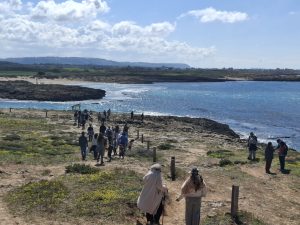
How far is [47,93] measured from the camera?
111 meters

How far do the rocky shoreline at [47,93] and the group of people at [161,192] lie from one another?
96795 millimetres

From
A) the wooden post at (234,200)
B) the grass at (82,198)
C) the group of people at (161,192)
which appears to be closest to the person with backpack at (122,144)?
the grass at (82,198)

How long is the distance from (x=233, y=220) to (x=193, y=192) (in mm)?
3791

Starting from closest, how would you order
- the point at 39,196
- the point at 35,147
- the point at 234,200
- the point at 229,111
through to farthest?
the point at 234,200
the point at 39,196
the point at 35,147
the point at 229,111

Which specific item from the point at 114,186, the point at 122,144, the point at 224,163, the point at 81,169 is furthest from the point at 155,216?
the point at 224,163

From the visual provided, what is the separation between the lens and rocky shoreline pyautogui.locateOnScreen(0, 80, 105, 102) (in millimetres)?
108438

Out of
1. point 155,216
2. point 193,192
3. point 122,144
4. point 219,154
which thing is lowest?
point 219,154

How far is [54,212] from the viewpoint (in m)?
15.0

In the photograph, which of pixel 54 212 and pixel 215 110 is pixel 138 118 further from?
pixel 54 212

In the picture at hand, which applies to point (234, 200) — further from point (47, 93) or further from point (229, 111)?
point (47, 93)

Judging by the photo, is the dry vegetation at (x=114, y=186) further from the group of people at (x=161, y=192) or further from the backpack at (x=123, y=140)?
the group of people at (x=161, y=192)

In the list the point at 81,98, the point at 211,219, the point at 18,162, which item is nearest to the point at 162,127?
the point at 18,162

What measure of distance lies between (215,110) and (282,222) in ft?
261

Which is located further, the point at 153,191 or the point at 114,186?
the point at 114,186
